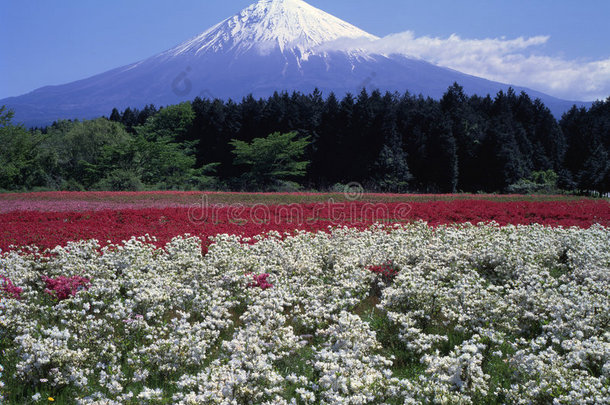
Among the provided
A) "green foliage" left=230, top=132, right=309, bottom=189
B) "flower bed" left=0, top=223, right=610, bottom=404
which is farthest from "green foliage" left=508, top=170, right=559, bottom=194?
"flower bed" left=0, top=223, right=610, bottom=404

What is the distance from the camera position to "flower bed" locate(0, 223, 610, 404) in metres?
3.75

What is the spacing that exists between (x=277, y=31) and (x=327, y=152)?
9294 centimetres

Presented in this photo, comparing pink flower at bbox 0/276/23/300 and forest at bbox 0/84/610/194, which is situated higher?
forest at bbox 0/84/610/194

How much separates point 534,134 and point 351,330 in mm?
55153

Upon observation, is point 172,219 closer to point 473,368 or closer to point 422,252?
point 422,252

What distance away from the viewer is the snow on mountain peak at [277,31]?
4589 inches

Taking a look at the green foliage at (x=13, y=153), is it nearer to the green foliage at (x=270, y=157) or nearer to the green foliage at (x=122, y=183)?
the green foliage at (x=122, y=183)

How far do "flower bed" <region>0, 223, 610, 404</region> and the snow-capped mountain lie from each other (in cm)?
9928

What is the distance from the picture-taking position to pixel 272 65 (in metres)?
132

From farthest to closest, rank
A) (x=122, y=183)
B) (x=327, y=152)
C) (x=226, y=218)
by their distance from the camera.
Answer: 1. (x=327, y=152)
2. (x=122, y=183)
3. (x=226, y=218)

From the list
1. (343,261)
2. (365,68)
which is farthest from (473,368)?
(365,68)

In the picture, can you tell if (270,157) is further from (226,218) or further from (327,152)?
(226,218)

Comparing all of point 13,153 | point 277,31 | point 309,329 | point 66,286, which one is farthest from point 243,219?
point 277,31

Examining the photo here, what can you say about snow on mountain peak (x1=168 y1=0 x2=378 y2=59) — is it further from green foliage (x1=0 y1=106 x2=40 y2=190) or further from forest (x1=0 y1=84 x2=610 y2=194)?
green foliage (x1=0 y1=106 x2=40 y2=190)
